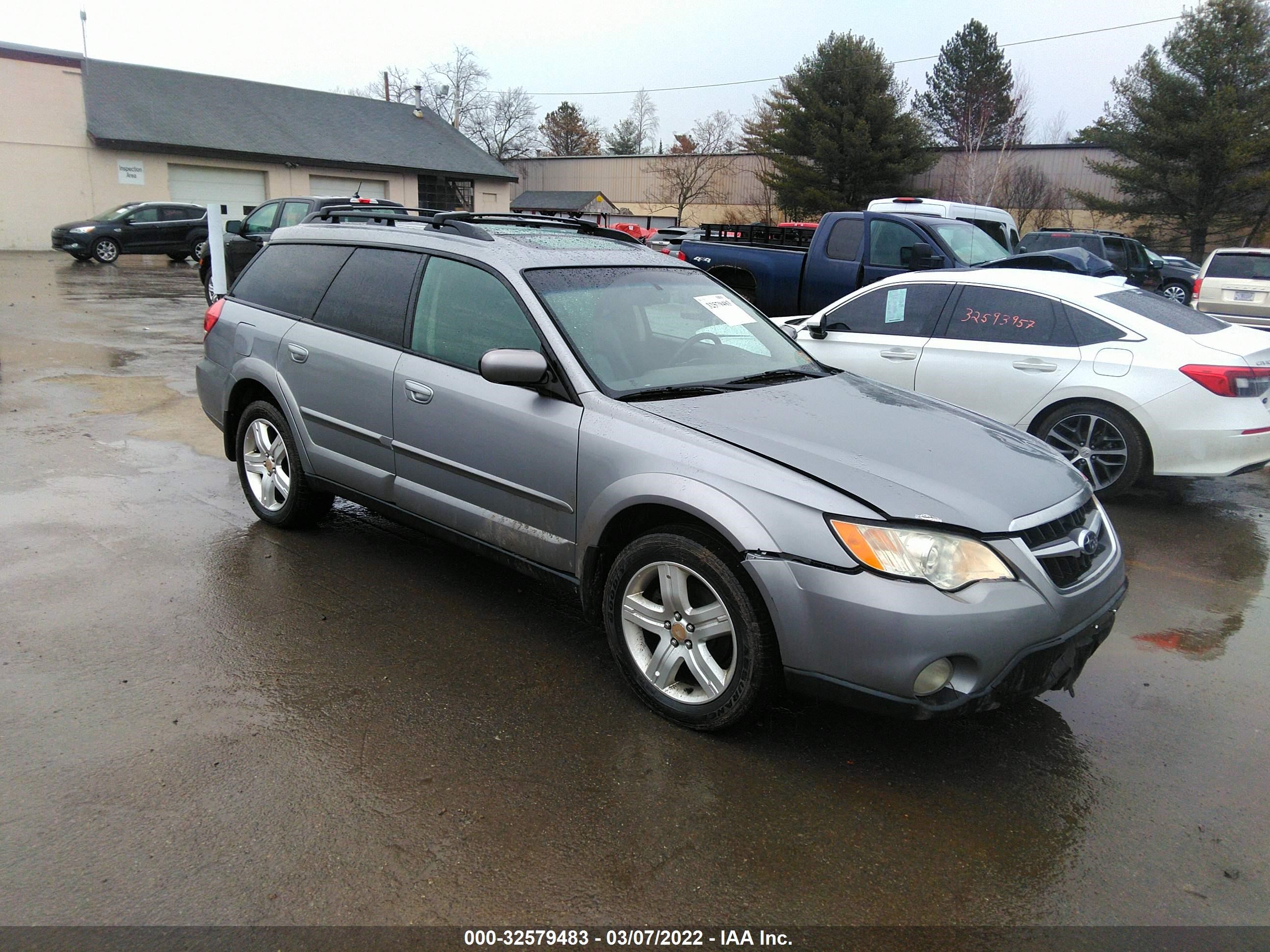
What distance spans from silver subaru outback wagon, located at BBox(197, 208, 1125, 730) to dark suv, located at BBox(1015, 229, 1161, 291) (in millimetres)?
16291

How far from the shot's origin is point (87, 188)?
30938 millimetres

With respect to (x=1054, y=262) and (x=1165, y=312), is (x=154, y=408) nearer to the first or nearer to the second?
(x=1165, y=312)

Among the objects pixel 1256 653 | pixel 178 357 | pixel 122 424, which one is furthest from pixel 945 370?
pixel 178 357

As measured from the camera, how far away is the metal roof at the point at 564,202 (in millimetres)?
40375

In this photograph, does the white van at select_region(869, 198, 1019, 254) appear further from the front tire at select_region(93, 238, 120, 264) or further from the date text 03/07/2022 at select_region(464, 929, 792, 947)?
the front tire at select_region(93, 238, 120, 264)

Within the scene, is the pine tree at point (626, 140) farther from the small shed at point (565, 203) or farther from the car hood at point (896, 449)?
the car hood at point (896, 449)

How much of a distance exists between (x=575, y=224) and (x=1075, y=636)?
3.40 m

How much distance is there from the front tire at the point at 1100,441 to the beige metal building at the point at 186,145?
30.0 m

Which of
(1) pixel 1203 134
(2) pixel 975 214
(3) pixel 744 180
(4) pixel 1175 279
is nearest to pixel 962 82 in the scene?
(3) pixel 744 180

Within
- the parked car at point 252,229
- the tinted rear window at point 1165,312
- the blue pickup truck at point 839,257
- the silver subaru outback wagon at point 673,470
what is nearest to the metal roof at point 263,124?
the parked car at point 252,229

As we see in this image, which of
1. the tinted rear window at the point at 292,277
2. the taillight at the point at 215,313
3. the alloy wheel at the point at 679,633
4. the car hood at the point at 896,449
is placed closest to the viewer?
the car hood at the point at 896,449

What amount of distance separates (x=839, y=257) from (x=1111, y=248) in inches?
503

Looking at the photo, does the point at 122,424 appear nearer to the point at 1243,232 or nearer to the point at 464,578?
the point at 464,578

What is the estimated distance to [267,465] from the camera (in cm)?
550
